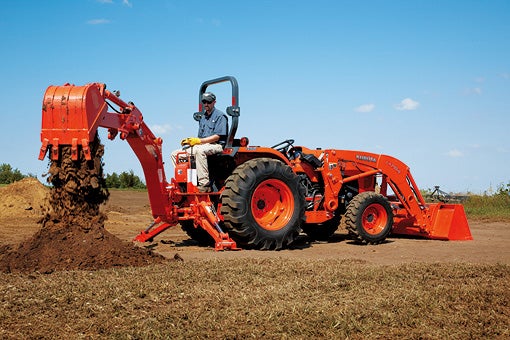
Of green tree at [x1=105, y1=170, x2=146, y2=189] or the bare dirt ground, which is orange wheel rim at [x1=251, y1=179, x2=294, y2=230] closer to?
the bare dirt ground

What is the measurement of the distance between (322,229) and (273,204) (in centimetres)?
244

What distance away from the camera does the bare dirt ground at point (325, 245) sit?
8344mm

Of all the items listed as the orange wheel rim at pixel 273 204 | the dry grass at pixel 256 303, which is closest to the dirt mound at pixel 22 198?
the orange wheel rim at pixel 273 204

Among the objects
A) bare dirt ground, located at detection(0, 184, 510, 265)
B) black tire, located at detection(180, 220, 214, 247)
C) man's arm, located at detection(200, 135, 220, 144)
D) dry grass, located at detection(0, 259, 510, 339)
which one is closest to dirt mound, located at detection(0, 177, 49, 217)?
bare dirt ground, located at detection(0, 184, 510, 265)

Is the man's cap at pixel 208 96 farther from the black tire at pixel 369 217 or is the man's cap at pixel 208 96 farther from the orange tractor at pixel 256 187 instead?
the black tire at pixel 369 217

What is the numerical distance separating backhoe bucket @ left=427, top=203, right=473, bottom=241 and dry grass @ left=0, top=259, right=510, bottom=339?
5.21m

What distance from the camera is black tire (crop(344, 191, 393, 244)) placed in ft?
33.9

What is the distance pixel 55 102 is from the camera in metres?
7.19

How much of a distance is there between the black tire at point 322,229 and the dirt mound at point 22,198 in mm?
8021

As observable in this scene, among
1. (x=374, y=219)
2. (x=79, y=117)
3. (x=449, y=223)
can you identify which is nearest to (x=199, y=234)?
(x=374, y=219)

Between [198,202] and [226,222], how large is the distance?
63 cm

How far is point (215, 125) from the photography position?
30.3ft

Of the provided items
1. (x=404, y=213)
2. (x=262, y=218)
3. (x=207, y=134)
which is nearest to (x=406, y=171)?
(x=404, y=213)

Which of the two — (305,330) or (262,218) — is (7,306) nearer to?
(305,330)
